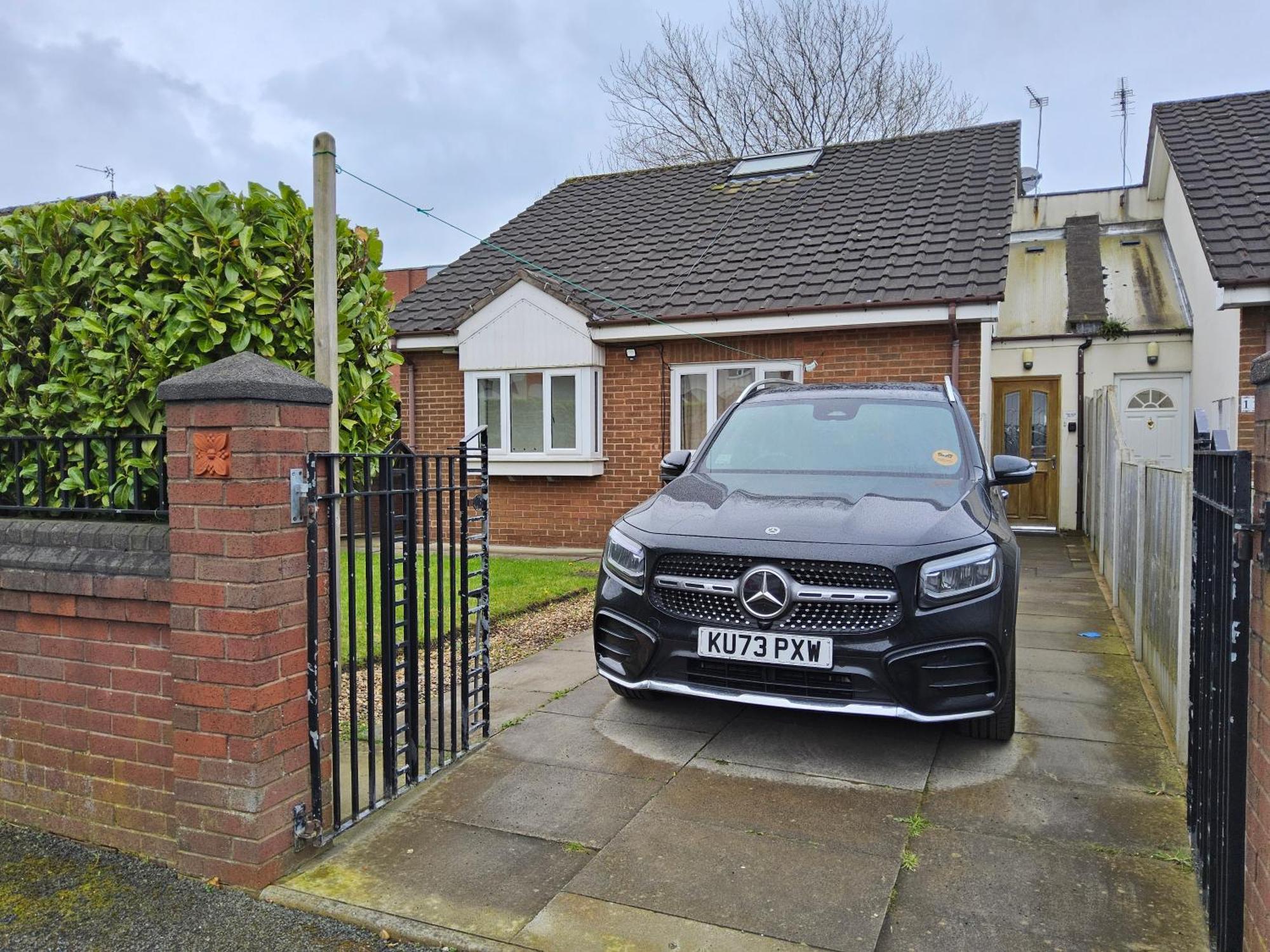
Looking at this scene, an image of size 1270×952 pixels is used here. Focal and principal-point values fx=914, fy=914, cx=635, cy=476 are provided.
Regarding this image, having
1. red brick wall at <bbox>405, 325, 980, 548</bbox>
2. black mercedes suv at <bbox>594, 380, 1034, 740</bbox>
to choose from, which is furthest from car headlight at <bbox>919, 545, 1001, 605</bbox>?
red brick wall at <bbox>405, 325, 980, 548</bbox>

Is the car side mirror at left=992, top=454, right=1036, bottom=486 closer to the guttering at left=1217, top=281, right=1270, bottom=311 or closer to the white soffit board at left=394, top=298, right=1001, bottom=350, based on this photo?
the white soffit board at left=394, top=298, right=1001, bottom=350

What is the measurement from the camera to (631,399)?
11.4 metres

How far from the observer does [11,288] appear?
3.61 metres

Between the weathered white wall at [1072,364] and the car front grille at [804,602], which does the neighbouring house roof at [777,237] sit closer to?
the weathered white wall at [1072,364]

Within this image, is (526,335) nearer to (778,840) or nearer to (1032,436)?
(1032,436)

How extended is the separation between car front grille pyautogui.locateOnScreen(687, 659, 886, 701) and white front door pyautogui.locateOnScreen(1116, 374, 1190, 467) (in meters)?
10.9

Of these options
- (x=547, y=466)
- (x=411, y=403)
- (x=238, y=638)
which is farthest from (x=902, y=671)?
(x=411, y=403)

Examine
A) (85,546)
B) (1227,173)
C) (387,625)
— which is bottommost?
(387,625)

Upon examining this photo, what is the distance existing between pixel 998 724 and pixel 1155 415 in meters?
10.6

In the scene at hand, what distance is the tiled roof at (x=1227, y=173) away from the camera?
9773 mm

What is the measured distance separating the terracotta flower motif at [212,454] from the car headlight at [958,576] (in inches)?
103

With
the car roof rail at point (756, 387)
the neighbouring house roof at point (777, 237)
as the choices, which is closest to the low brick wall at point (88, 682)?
the car roof rail at point (756, 387)

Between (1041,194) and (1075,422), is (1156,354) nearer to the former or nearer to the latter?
(1075,422)

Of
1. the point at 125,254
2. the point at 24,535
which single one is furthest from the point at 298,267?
the point at 24,535
